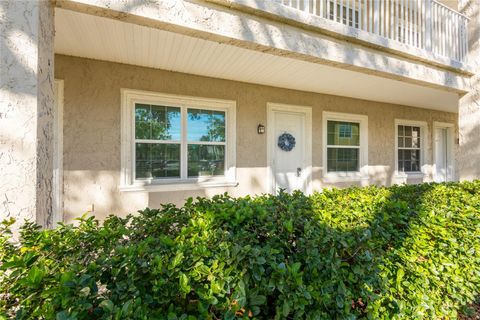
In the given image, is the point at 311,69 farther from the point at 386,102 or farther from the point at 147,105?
the point at 386,102

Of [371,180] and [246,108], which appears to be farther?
[371,180]

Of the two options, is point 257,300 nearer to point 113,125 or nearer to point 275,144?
point 113,125

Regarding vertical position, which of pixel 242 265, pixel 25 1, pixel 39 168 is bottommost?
pixel 242 265

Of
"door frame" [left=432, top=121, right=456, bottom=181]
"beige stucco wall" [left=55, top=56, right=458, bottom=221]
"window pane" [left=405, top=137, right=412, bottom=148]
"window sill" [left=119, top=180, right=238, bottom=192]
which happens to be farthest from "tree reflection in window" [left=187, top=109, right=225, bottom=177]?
"door frame" [left=432, top=121, right=456, bottom=181]

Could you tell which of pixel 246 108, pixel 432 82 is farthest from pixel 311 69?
pixel 432 82

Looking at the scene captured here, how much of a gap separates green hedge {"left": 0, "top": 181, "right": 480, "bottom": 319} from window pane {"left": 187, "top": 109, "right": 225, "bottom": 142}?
2.88 meters

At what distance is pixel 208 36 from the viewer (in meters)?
2.99

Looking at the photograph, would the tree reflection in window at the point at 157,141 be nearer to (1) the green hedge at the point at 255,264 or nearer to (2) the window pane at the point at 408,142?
(1) the green hedge at the point at 255,264

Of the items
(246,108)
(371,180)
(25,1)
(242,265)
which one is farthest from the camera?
(371,180)

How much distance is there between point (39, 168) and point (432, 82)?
626 cm

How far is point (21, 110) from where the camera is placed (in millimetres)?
2066

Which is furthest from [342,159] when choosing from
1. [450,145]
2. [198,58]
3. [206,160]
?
[450,145]

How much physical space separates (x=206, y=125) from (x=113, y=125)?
1.68 m

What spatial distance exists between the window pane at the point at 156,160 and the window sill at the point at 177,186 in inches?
7.6
